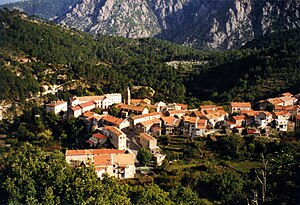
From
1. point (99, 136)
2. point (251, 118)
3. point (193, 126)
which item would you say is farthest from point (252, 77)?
point (99, 136)

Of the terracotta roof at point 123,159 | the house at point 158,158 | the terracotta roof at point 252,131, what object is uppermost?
the terracotta roof at point 252,131

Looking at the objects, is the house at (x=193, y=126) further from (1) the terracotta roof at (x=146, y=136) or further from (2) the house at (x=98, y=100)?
(2) the house at (x=98, y=100)

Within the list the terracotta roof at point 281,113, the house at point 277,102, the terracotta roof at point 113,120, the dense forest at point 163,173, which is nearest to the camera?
the dense forest at point 163,173

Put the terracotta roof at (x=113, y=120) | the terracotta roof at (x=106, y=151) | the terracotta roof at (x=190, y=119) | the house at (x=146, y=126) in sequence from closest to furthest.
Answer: the terracotta roof at (x=106, y=151) → the terracotta roof at (x=113, y=120) → the terracotta roof at (x=190, y=119) → the house at (x=146, y=126)

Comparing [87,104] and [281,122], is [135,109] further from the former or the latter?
[281,122]

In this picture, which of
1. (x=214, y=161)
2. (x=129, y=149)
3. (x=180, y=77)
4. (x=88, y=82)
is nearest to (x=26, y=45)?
(x=88, y=82)

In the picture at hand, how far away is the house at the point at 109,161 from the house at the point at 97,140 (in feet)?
12.2

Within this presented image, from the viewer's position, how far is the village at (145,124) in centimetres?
2984

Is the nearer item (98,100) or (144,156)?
(144,156)

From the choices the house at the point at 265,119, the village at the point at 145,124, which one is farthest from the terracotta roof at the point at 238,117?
the house at the point at 265,119

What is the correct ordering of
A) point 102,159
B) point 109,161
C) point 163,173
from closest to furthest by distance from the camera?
point 109,161, point 102,159, point 163,173

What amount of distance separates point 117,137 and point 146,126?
17.1ft

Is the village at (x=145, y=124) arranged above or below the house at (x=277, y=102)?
below

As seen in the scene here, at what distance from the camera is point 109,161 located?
1153 inches
